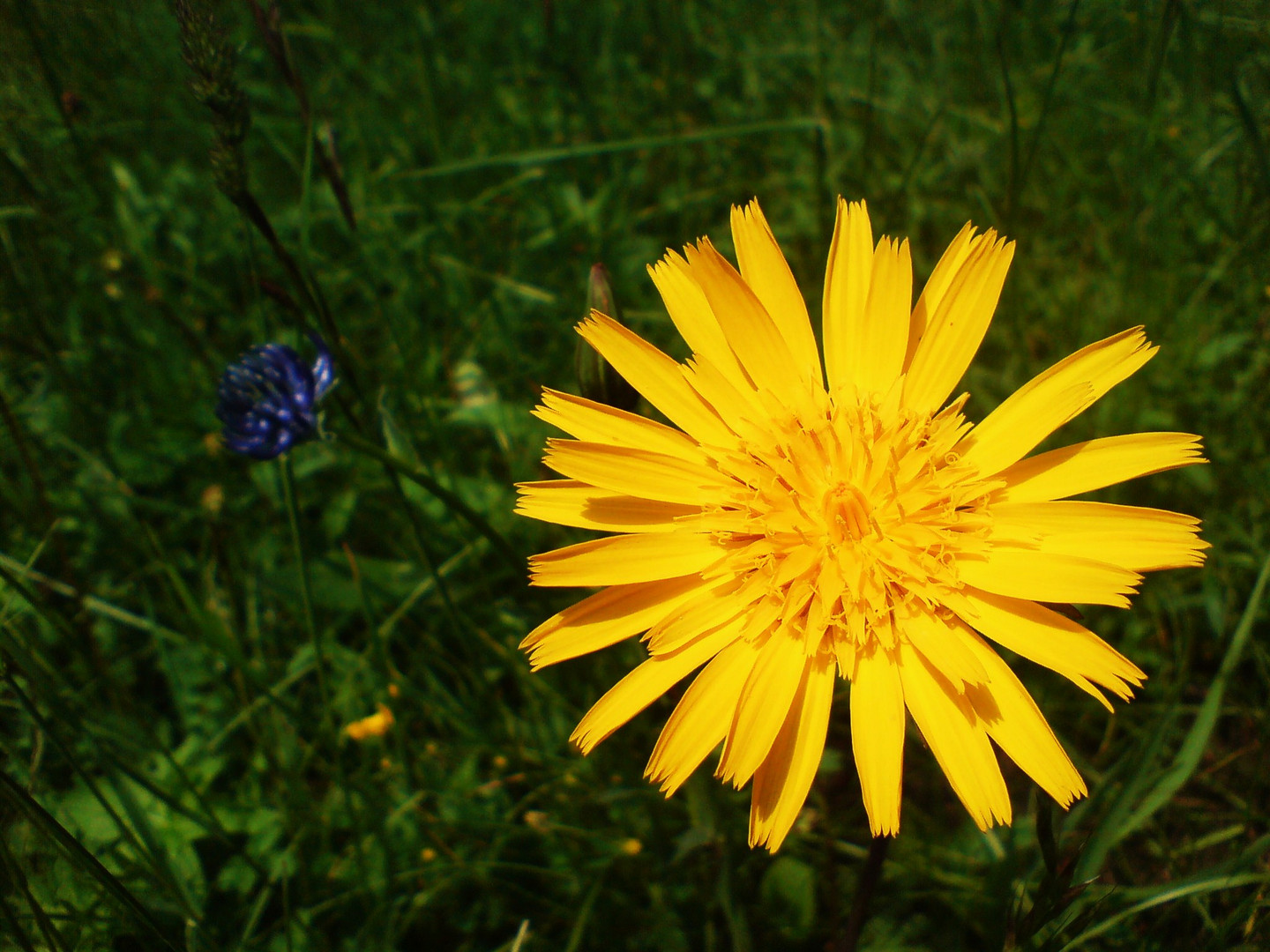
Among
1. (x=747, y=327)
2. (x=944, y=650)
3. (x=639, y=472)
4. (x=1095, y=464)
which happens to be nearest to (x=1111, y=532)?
(x=1095, y=464)

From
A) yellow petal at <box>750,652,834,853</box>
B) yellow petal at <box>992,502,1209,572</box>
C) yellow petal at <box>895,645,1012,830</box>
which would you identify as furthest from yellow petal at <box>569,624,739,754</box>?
yellow petal at <box>992,502,1209,572</box>

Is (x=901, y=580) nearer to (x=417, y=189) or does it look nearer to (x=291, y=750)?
(x=291, y=750)

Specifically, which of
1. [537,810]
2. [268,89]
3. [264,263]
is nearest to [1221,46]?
[537,810]

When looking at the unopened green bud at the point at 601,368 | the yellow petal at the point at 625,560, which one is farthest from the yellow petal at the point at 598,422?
the yellow petal at the point at 625,560

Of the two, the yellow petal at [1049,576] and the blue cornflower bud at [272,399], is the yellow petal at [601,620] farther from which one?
the blue cornflower bud at [272,399]

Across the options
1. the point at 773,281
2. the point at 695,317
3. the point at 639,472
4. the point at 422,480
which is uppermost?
the point at 773,281

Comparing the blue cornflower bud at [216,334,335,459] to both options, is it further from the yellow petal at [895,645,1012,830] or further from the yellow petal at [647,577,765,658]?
the yellow petal at [895,645,1012,830]

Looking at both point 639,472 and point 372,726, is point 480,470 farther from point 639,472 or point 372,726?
point 639,472
